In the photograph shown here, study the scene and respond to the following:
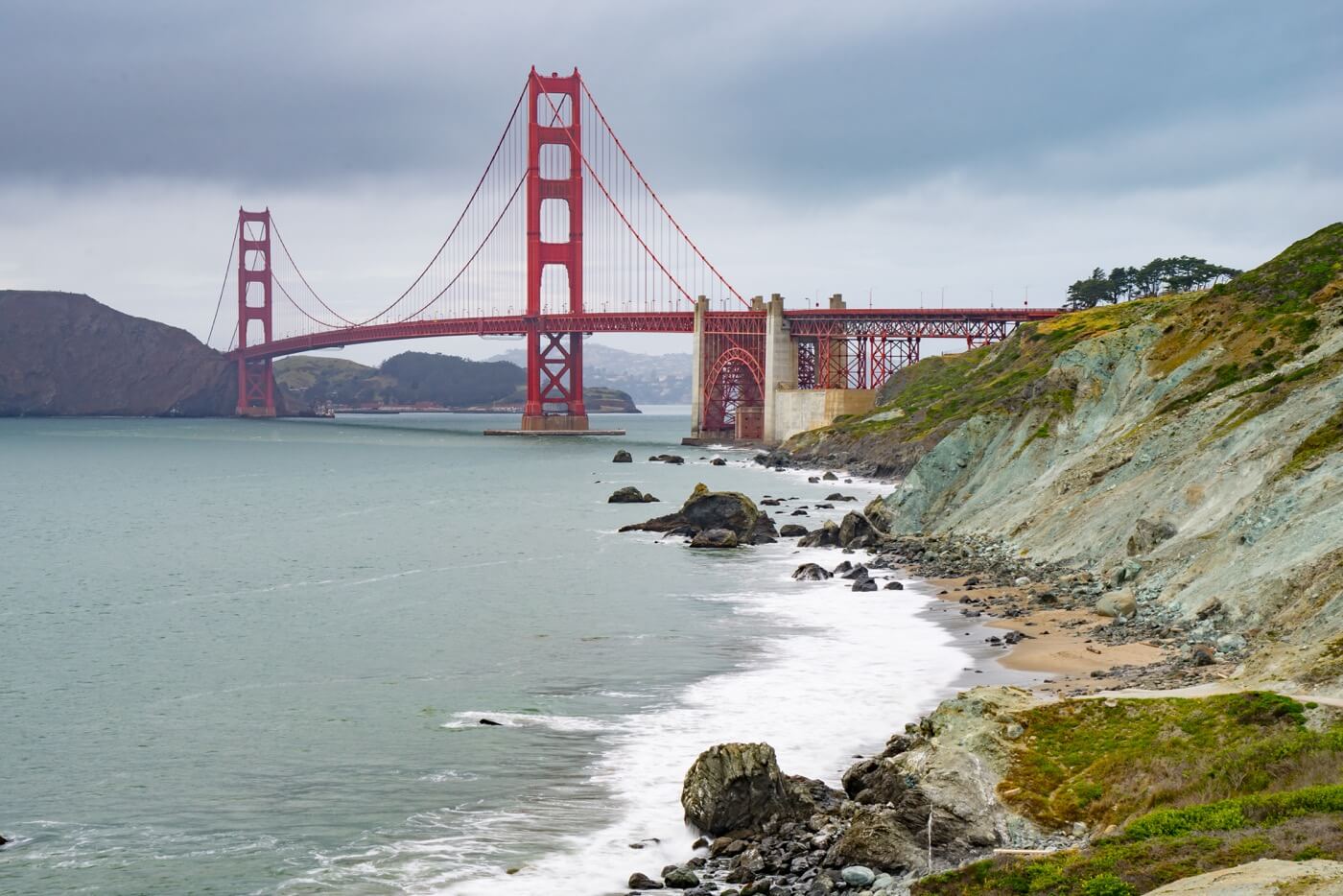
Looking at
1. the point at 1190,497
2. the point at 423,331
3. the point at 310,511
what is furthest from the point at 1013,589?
the point at 423,331

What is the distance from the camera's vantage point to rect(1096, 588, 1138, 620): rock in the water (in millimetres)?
30984

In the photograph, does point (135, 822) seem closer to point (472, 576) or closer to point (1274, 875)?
point (1274, 875)

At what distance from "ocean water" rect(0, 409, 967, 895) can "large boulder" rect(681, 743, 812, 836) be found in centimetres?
55

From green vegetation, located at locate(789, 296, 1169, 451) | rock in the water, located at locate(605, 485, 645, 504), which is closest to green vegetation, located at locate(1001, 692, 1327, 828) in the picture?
green vegetation, located at locate(789, 296, 1169, 451)

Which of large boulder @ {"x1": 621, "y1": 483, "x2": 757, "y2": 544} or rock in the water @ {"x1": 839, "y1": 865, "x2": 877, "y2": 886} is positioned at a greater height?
large boulder @ {"x1": 621, "y1": 483, "x2": 757, "y2": 544}

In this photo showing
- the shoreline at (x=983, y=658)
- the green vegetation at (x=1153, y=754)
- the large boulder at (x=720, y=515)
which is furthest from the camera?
the large boulder at (x=720, y=515)

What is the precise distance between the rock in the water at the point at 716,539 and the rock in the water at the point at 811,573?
31.1 feet

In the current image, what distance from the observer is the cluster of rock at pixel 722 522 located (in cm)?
5441

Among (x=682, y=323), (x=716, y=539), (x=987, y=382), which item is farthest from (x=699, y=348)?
(x=716, y=539)

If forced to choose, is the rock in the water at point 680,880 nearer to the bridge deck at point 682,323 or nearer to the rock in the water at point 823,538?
the rock in the water at point 823,538

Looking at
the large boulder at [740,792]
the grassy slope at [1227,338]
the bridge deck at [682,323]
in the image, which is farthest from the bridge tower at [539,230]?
the large boulder at [740,792]

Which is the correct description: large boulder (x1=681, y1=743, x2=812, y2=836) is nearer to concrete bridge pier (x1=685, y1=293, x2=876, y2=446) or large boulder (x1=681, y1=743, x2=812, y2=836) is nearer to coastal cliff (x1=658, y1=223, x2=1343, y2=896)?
coastal cliff (x1=658, y1=223, x2=1343, y2=896)

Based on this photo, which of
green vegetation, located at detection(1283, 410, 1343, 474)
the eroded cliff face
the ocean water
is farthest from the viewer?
green vegetation, located at detection(1283, 410, 1343, 474)

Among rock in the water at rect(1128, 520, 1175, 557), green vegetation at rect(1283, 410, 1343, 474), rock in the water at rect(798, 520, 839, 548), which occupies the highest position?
green vegetation at rect(1283, 410, 1343, 474)
